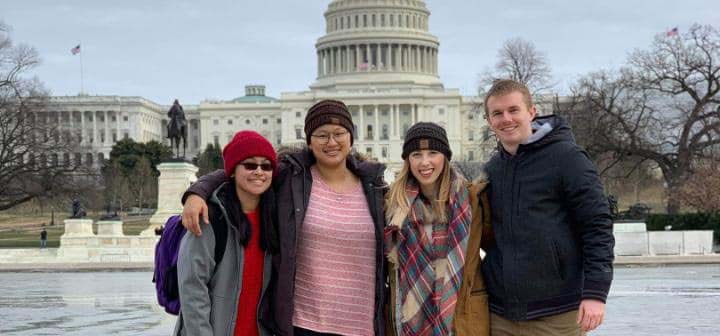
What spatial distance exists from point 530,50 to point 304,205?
163 feet

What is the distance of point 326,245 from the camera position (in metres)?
5.14

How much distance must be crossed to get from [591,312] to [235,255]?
175 centimetres

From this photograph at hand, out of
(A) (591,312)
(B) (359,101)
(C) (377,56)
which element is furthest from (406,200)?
(C) (377,56)

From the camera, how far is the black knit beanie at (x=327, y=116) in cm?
536

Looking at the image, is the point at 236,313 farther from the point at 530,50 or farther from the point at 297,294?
the point at 530,50

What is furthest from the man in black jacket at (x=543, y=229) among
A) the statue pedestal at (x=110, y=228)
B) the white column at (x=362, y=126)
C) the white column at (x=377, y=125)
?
the white column at (x=362, y=126)

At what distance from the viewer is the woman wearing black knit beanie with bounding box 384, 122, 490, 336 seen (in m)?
5.07

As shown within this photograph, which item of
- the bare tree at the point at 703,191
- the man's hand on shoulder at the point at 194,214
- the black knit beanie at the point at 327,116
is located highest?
the black knit beanie at the point at 327,116

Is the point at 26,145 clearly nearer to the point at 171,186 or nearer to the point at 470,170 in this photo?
the point at 171,186

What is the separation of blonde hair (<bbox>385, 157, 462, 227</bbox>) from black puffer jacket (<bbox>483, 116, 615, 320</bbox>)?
283 mm

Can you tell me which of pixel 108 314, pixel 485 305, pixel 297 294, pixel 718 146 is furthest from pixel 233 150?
pixel 718 146

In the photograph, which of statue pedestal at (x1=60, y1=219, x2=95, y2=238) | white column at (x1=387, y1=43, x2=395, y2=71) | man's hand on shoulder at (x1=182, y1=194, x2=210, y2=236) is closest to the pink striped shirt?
man's hand on shoulder at (x1=182, y1=194, x2=210, y2=236)

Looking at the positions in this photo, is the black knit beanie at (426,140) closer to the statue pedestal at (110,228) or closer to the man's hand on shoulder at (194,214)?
the man's hand on shoulder at (194,214)

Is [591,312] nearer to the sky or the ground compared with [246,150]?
nearer to the ground
